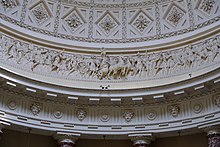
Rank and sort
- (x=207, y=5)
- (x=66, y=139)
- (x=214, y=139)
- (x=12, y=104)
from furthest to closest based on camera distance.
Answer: (x=207, y=5)
(x=66, y=139)
(x=12, y=104)
(x=214, y=139)

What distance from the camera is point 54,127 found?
57.1ft

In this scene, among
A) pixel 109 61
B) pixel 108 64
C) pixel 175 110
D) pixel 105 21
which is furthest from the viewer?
pixel 105 21

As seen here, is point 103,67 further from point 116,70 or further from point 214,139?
point 214,139

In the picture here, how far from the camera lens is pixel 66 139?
683 inches

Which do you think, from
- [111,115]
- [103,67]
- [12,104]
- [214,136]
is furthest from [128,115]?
[12,104]

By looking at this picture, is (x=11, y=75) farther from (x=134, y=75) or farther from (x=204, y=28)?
(x=204, y=28)

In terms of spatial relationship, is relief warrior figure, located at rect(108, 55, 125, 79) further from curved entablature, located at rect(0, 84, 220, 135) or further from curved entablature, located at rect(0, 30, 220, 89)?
curved entablature, located at rect(0, 84, 220, 135)

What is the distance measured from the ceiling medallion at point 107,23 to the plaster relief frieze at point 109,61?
172cm

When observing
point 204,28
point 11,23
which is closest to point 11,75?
point 11,23

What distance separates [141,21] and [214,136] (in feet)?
25.9

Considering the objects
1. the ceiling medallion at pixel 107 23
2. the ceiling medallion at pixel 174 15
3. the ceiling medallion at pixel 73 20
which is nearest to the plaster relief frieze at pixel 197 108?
the ceiling medallion at pixel 174 15

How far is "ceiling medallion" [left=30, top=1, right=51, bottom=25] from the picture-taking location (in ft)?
65.9

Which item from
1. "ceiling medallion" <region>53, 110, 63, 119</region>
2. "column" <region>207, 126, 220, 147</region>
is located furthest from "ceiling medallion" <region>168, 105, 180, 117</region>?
"ceiling medallion" <region>53, 110, 63, 119</region>

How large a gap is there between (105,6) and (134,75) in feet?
15.3
